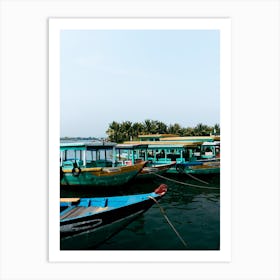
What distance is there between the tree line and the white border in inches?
439

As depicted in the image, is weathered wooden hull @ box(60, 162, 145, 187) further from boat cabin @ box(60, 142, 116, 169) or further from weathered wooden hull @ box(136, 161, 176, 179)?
weathered wooden hull @ box(136, 161, 176, 179)

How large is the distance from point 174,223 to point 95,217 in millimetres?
1400

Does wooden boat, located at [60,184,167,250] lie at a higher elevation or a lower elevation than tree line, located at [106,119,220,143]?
lower

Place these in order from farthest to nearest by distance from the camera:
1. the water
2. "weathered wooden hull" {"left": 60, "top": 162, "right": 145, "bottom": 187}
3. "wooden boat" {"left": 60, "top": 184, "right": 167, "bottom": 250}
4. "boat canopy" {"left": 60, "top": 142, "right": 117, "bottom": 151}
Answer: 1. "boat canopy" {"left": 60, "top": 142, "right": 117, "bottom": 151}
2. "weathered wooden hull" {"left": 60, "top": 162, "right": 145, "bottom": 187}
3. the water
4. "wooden boat" {"left": 60, "top": 184, "right": 167, "bottom": 250}

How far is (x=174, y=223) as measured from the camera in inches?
164

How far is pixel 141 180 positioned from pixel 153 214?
300cm

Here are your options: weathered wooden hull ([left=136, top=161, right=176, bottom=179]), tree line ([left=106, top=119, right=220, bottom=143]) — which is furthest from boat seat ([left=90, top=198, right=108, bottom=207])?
tree line ([left=106, top=119, right=220, bottom=143])

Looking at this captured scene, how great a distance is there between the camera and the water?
127 inches

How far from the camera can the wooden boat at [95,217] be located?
9.79 ft

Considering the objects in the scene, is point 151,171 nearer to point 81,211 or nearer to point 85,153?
point 85,153

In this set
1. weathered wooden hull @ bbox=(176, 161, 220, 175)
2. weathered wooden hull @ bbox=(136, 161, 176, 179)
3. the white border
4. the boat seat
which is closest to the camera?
the white border

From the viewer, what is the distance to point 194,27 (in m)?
2.84
